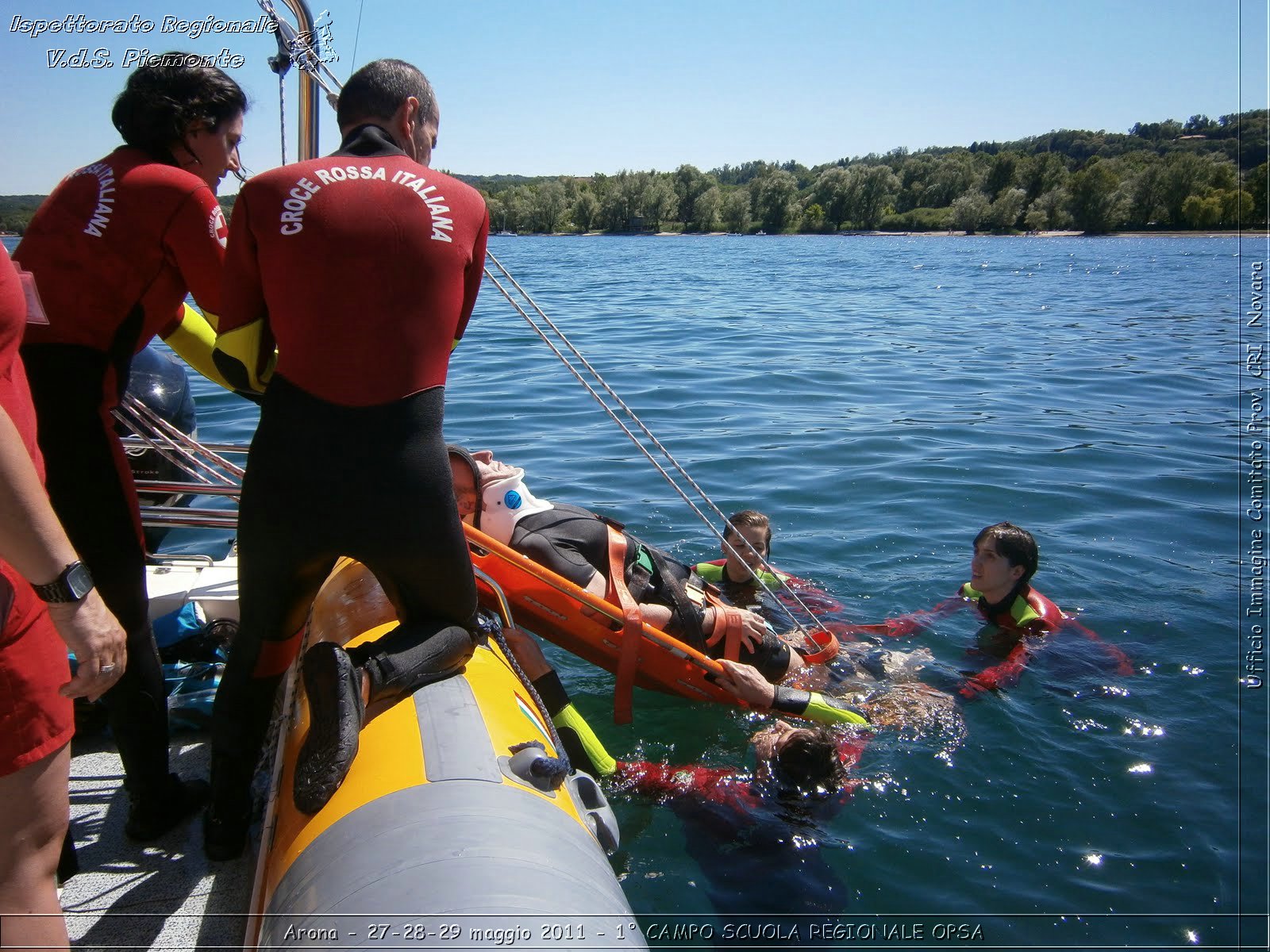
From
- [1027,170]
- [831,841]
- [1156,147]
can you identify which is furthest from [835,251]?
[1156,147]

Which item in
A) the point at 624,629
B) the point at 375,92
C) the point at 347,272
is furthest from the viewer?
the point at 624,629

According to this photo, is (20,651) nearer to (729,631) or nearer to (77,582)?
(77,582)

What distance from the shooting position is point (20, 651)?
145cm

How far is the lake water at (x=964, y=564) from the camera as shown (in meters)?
3.16

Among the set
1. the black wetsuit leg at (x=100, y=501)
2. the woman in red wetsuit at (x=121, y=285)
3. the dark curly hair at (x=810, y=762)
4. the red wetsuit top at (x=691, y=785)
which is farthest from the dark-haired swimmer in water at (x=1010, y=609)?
the woman in red wetsuit at (x=121, y=285)

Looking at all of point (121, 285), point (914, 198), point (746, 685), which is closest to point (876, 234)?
point (914, 198)

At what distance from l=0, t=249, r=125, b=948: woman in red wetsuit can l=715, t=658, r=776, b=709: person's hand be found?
256 cm

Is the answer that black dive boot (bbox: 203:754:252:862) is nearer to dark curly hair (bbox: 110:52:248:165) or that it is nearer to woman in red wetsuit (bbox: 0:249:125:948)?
woman in red wetsuit (bbox: 0:249:125:948)

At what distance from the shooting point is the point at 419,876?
1606 mm

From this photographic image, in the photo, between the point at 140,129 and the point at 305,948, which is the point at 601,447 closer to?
the point at 140,129

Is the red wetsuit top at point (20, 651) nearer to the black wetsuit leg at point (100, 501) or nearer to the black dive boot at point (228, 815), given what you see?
the black wetsuit leg at point (100, 501)

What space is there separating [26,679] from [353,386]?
843mm

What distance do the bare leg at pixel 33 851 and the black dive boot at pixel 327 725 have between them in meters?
0.47

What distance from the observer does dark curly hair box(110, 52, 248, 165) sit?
7.73 feet
